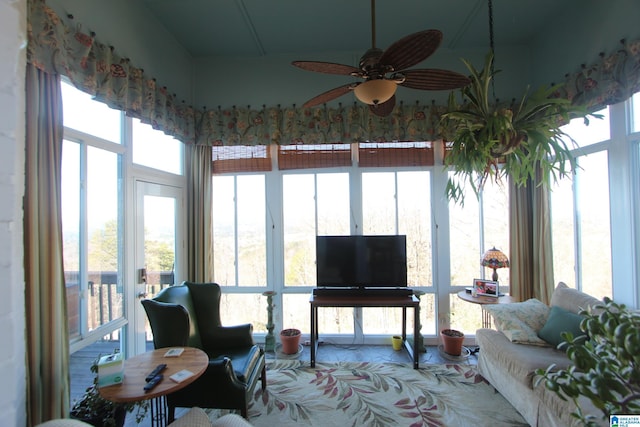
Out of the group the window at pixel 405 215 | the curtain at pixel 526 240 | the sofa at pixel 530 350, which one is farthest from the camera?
the window at pixel 405 215

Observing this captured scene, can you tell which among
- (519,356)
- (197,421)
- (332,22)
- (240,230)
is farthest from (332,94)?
(519,356)

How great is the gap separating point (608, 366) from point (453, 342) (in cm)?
287

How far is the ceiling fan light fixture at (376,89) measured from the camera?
1.64m

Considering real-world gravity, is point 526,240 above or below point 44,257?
below

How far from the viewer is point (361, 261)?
132 inches

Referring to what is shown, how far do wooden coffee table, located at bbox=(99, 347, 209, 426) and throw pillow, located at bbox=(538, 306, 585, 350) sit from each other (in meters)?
2.77

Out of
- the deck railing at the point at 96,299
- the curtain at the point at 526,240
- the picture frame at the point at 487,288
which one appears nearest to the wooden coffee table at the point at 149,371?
the deck railing at the point at 96,299

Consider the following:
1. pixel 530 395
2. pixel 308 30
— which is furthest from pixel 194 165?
pixel 530 395

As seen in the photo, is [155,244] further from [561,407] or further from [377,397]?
[561,407]

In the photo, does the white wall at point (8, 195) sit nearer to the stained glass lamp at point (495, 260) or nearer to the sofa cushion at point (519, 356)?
the sofa cushion at point (519, 356)

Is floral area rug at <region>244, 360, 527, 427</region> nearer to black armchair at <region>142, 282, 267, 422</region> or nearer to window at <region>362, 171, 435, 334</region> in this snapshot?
black armchair at <region>142, 282, 267, 422</region>

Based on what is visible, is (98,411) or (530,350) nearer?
(98,411)

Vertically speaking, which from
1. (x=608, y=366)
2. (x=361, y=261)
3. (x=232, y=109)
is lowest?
(x=361, y=261)

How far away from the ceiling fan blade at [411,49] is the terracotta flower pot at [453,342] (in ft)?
9.82
